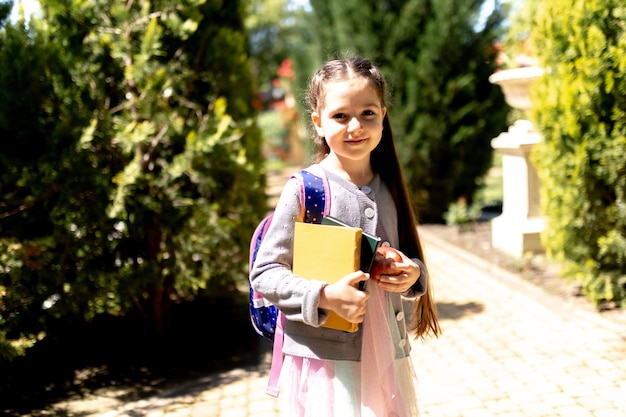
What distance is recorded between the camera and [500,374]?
4016 mm

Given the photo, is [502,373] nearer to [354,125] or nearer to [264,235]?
[264,235]

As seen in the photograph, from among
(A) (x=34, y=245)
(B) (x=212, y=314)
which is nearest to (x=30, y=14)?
(A) (x=34, y=245)

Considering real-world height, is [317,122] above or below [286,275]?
above

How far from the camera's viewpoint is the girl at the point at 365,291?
1.98 metres

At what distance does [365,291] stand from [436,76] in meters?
7.95

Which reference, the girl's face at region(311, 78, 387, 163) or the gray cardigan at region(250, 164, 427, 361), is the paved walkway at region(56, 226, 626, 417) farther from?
the girl's face at region(311, 78, 387, 163)

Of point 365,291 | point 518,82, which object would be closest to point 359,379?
point 365,291

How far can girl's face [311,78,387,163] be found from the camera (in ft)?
6.56

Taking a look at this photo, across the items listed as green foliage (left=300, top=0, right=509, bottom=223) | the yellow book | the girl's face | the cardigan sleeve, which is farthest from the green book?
green foliage (left=300, top=0, right=509, bottom=223)

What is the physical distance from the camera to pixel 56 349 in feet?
15.4

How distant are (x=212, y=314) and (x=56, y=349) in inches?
51.3

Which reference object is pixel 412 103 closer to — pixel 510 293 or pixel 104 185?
pixel 510 293

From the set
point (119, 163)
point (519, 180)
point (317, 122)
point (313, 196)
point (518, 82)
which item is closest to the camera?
point (313, 196)

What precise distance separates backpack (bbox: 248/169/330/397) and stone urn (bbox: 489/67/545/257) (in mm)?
5616
